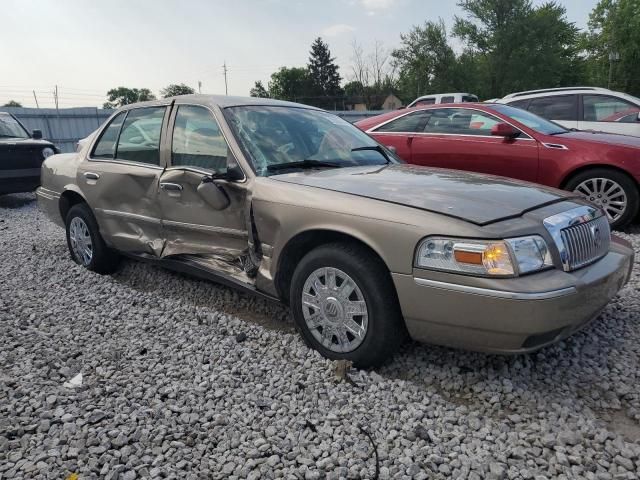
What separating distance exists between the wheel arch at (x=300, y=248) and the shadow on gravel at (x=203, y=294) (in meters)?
0.46

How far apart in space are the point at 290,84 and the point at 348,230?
241 feet

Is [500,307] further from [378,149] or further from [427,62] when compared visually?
[427,62]

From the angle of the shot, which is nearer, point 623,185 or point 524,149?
point 623,185

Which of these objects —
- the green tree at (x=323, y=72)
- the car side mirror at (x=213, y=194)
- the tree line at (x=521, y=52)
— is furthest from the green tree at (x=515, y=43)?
the car side mirror at (x=213, y=194)

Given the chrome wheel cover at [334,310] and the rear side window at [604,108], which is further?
the rear side window at [604,108]

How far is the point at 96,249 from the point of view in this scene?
4547 mm

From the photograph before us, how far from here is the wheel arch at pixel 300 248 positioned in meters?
2.72

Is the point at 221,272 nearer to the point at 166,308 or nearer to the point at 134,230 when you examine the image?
the point at 166,308

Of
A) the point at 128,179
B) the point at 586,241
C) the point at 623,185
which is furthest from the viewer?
the point at 623,185

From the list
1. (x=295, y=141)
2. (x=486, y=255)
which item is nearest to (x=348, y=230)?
(x=486, y=255)

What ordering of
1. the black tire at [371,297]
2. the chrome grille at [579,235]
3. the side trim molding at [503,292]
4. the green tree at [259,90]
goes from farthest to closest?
1. the green tree at [259,90]
2. the black tire at [371,297]
3. the chrome grille at [579,235]
4. the side trim molding at [503,292]

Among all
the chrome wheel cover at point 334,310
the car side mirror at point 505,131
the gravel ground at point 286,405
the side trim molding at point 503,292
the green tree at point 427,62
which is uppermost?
the green tree at point 427,62

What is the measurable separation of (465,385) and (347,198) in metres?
1.19

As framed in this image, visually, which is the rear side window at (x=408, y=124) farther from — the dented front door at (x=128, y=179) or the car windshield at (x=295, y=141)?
the dented front door at (x=128, y=179)
